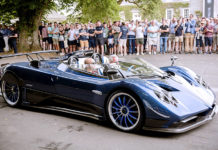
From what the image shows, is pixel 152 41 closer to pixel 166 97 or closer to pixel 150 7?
pixel 166 97

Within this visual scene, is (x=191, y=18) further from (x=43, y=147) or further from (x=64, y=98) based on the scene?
(x=43, y=147)

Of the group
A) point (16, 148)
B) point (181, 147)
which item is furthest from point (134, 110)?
point (16, 148)

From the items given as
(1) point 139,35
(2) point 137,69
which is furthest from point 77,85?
(1) point 139,35

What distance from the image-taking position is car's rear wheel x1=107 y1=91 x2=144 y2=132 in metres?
Answer: 4.60

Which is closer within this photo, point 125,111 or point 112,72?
point 125,111

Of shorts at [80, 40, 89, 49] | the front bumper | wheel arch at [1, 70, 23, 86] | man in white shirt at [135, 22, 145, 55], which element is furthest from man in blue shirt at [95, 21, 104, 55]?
the front bumper

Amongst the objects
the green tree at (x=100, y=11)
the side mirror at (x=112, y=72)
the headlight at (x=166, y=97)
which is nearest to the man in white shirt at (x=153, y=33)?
the green tree at (x=100, y=11)

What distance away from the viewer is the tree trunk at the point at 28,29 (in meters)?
20.5

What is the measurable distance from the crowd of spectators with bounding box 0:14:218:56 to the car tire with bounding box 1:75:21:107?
32.5 ft

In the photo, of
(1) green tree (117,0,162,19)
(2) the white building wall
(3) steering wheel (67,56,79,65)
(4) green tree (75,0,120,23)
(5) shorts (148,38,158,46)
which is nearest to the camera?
(3) steering wheel (67,56,79,65)

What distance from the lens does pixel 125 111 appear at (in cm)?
476

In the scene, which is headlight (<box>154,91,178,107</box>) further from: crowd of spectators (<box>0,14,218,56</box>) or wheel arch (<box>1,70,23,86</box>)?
crowd of spectators (<box>0,14,218,56</box>)

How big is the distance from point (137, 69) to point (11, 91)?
2.99 metres

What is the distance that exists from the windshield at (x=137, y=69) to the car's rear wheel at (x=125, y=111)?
27.8 inches
